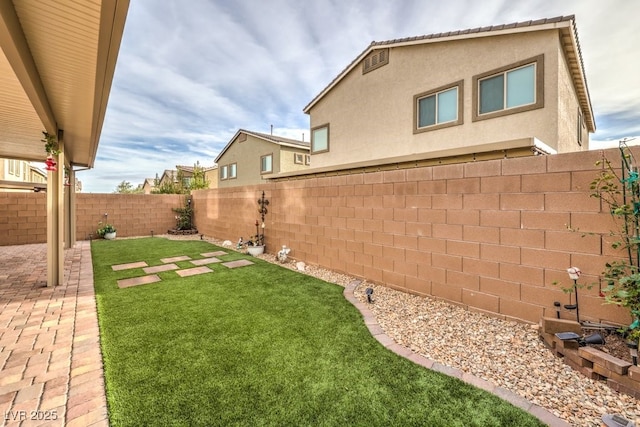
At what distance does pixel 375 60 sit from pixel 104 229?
12539 mm

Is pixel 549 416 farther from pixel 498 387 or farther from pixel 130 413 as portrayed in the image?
pixel 130 413

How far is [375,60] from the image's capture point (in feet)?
28.0

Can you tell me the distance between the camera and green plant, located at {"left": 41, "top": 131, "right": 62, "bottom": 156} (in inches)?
191

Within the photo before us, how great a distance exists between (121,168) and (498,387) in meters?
40.5

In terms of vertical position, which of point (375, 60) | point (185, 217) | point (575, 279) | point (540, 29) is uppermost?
point (375, 60)

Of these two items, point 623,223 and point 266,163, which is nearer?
point 623,223

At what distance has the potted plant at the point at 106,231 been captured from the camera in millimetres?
11391

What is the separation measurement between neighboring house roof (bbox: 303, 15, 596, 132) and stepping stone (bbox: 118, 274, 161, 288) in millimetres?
8516

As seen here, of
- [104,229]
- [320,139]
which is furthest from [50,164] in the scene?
[104,229]

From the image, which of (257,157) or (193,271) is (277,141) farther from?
(193,271)

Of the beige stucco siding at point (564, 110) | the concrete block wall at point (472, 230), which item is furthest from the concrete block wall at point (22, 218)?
the beige stucco siding at point (564, 110)

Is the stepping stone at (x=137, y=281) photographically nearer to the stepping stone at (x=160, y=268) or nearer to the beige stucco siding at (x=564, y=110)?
the stepping stone at (x=160, y=268)

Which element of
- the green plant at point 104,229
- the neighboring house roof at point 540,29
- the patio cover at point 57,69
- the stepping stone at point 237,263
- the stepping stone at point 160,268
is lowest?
the stepping stone at point 160,268

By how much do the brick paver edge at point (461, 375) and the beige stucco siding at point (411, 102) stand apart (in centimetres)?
514
